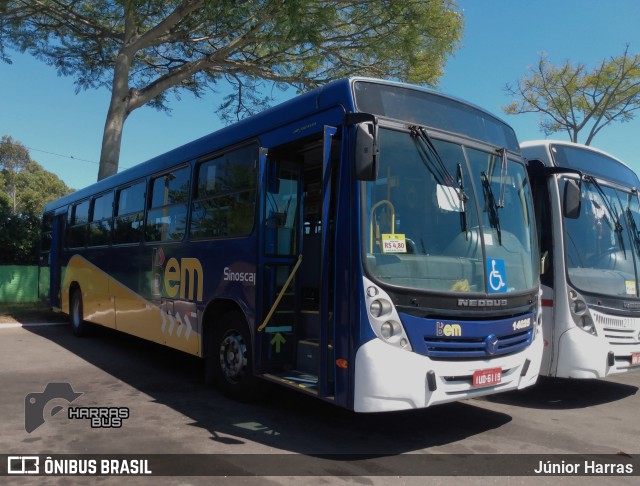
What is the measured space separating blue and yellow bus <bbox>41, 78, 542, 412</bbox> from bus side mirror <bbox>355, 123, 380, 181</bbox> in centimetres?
1

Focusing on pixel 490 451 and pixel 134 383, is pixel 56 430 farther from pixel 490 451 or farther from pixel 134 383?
pixel 490 451

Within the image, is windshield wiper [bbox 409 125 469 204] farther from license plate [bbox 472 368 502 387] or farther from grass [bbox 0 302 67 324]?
grass [bbox 0 302 67 324]

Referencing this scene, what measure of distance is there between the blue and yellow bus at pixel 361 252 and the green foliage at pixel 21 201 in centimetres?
1574

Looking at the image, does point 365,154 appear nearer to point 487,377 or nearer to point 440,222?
point 440,222

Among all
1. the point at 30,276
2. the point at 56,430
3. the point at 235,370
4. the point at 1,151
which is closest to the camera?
the point at 56,430

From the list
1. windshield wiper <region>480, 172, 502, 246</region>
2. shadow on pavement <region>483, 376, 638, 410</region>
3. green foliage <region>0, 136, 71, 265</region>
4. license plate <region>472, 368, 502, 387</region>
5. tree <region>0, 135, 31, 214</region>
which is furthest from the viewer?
tree <region>0, 135, 31, 214</region>

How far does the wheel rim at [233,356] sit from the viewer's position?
5910mm

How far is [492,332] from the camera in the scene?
4738 millimetres

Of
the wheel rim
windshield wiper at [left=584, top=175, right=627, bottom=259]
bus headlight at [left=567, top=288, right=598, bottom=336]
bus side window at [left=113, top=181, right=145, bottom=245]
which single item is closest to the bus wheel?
bus side window at [left=113, top=181, right=145, bottom=245]

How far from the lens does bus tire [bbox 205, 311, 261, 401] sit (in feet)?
19.1

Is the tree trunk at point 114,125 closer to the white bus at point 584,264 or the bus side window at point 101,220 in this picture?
the bus side window at point 101,220

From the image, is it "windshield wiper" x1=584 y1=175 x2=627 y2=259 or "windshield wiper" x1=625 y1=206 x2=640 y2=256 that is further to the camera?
"windshield wiper" x1=625 y1=206 x2=640 y2=256

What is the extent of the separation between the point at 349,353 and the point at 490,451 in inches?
64.6

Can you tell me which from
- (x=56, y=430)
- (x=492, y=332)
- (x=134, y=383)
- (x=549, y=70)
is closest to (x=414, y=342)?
(x=492, y=332)
